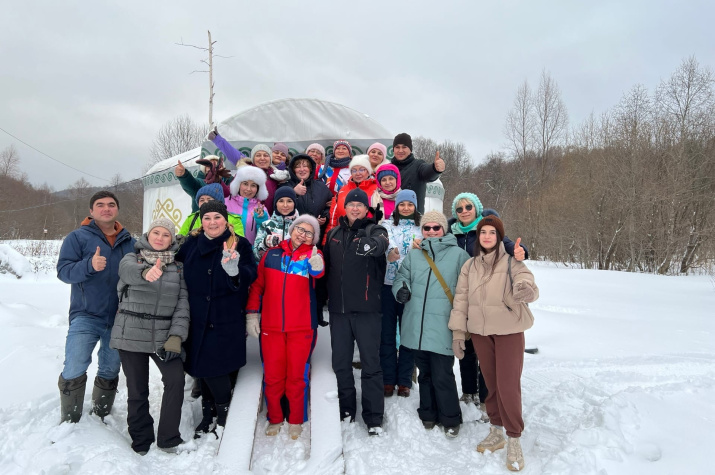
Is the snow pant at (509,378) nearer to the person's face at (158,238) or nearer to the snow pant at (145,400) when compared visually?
the snow pant at (145,400)

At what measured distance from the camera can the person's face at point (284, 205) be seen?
3.10 meters

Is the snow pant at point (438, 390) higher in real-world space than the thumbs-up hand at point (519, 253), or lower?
lower

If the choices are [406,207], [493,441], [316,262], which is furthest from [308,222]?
[493,441]

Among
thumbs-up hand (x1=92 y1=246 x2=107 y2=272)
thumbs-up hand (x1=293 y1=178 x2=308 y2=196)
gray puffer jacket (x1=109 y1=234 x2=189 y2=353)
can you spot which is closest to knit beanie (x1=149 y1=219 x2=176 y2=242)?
gray puffer jacket (x1=109 y1=234 x2=189 y2=353)

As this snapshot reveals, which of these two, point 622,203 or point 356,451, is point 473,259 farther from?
point 622,203

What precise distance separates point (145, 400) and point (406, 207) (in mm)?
2259

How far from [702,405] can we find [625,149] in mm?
13224

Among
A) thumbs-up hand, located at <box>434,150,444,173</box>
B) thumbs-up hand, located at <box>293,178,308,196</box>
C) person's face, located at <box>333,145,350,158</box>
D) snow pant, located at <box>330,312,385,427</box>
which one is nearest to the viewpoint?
snow pant, located at <box>330,312,385,427</box>

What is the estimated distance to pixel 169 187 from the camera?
23.3 feet

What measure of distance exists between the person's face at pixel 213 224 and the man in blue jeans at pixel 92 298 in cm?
65

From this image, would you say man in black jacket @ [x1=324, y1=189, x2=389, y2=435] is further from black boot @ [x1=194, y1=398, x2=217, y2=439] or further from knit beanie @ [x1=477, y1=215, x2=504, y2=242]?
black boot @ [x1=194, y1=398, x2=217, y2=439]

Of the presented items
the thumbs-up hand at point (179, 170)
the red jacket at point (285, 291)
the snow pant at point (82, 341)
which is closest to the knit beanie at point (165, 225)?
the red jacket at point (285, 291)

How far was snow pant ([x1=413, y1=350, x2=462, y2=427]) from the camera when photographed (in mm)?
2787

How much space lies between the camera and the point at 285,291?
2791 millimetres
